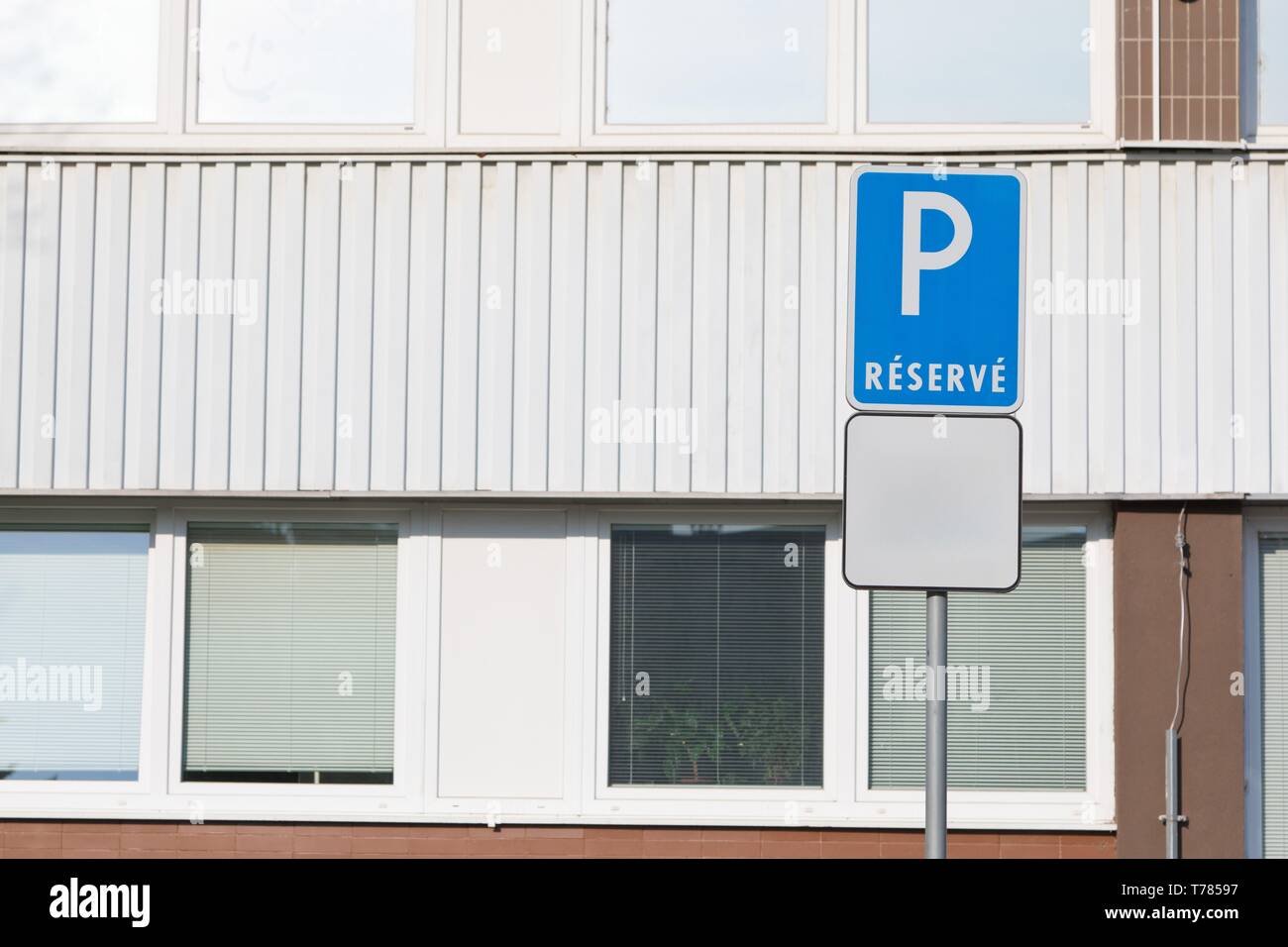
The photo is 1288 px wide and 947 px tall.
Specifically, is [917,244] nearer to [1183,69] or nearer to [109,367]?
[1183,69]

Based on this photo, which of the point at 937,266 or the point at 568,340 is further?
the point at 568,340

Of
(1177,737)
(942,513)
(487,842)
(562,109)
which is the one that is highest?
(562,109)

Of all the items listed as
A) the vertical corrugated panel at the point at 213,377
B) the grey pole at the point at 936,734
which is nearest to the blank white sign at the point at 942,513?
the grey pole at the point at 936,734

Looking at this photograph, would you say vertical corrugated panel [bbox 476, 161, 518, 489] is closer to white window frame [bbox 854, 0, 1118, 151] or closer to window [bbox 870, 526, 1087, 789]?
white window frame [bbox 854, 0, 1118, 151]

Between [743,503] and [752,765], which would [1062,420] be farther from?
[752,765]

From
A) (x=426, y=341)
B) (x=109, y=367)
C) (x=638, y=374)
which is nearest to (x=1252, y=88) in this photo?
(x=638, y=374)

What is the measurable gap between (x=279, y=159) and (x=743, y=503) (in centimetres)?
309

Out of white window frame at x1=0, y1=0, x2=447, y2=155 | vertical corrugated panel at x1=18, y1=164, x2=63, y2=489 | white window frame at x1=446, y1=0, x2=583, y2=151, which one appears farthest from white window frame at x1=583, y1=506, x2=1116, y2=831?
vertical corrugated panel at x1=18, y1=164, x2=63, y2=489

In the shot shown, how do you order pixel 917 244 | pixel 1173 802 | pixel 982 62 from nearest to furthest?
1. pixel 917 244
2. pixel 1173 802
3. pixel 982 62

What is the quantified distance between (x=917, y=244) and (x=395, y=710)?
438cm

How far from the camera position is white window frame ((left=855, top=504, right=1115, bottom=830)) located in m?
7.29

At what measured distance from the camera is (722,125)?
7520 millimetres

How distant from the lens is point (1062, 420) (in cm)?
731

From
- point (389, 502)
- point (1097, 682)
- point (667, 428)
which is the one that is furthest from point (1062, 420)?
point (389, 502)
